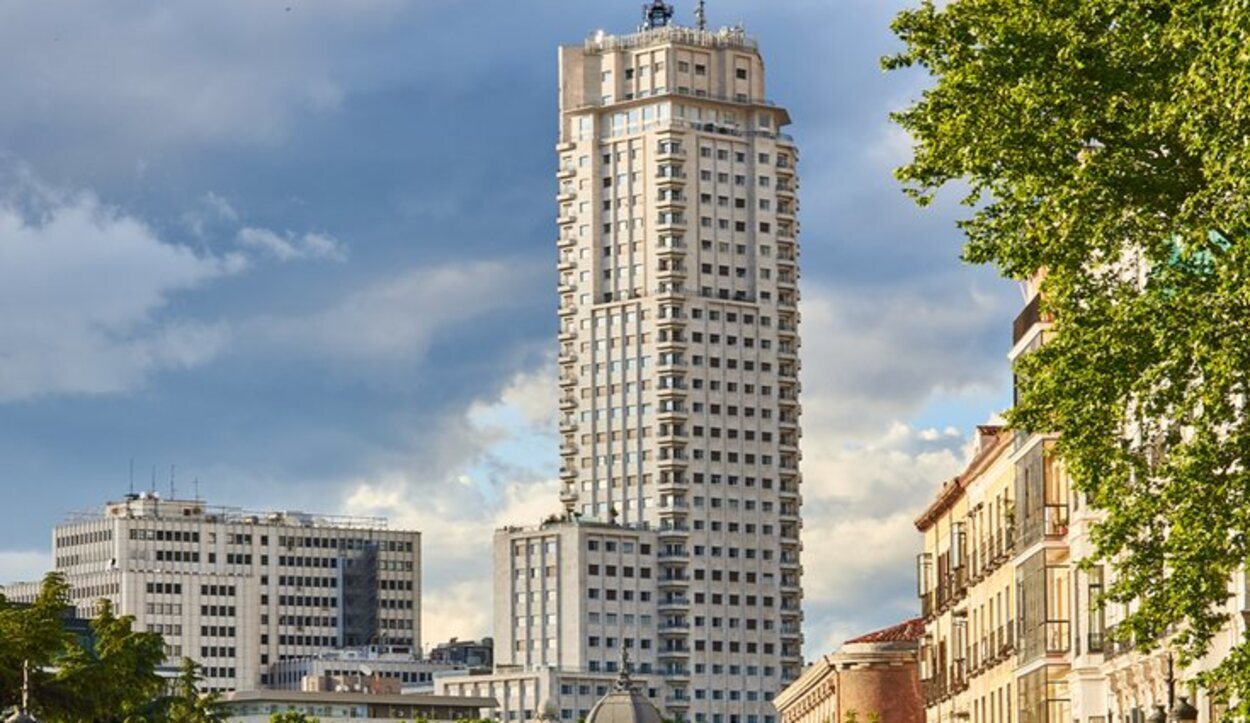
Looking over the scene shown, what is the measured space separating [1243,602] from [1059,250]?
17.6m

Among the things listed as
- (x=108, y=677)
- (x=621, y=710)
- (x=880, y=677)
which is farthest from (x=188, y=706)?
(x=108, y=677)

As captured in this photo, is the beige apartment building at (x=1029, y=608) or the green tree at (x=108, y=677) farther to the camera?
the green tree at (x=108, y=677)

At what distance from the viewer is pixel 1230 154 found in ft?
160

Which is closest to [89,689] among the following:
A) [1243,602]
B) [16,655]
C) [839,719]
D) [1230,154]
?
[16,655]

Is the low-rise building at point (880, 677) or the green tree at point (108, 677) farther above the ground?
the low-rise building at point (880, 677)

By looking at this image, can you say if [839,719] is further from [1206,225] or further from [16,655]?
[1206,225]

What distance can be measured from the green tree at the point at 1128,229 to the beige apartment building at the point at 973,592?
46.8 metres

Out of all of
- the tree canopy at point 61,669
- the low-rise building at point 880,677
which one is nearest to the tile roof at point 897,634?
the low-rise building at point 880,677

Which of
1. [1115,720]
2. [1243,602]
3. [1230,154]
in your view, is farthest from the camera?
[1115,720]

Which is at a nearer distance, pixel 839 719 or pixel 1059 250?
pixel 1059 250

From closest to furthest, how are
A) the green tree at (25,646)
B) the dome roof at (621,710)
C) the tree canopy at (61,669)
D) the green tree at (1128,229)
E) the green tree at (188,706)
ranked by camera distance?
the green tree at (1128,229)
the green tree at (25,646)
the tree canopy at (61,669)
the green tree at (188,706)
the dome roof at (621,710)

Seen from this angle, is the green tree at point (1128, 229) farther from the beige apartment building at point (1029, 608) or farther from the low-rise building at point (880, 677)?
the low-rise building at point (880, 677)

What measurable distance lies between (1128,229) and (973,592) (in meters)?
61.5

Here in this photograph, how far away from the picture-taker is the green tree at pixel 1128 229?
5025 cm
